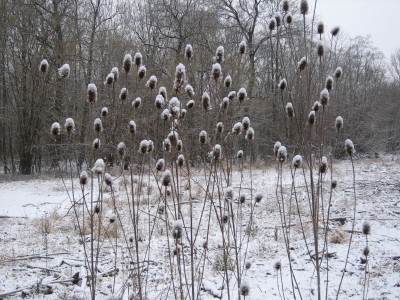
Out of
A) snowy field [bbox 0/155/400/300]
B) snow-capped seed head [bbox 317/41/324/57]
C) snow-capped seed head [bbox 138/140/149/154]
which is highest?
snow-capped seed head [bbox 317/41/324/57]

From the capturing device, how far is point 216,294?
115 inches

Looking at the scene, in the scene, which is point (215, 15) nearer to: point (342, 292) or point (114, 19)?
point (114, 19)

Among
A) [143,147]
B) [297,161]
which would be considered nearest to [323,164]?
[297,161]

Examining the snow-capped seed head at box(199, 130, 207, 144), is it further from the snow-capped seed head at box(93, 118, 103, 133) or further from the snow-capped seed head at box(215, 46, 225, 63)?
the snow-capped seed head at box(93, 118, 103, 133)

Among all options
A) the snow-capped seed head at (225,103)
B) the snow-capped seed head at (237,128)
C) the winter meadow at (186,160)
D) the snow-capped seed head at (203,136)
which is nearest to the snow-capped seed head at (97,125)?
the winter meadow at (186,160)

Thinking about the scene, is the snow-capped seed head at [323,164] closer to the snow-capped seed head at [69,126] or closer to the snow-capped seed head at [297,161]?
the snow-capped seed head at [297,161]

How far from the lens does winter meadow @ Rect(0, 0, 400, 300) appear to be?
2.10m

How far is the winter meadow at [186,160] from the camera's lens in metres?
2.10

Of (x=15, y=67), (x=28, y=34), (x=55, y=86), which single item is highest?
(x=28, y=34)

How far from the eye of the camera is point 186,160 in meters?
1.87

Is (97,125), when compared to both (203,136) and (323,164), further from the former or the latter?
(323,164)

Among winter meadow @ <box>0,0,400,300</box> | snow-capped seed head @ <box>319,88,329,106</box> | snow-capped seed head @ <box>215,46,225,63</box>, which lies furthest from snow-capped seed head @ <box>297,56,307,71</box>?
snow-capped seed head @ <box>215,46,225,63</box>

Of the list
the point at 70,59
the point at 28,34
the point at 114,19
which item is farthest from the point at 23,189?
the point at 114,19

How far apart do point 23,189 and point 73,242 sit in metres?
4.73
